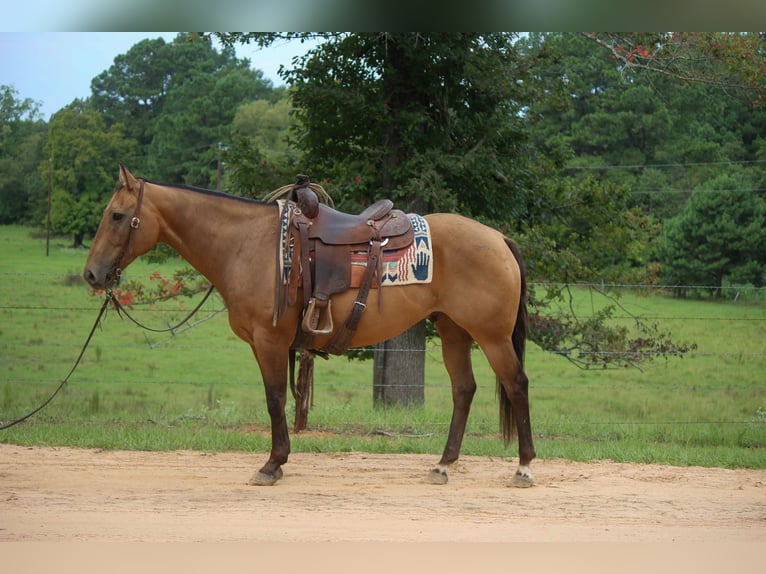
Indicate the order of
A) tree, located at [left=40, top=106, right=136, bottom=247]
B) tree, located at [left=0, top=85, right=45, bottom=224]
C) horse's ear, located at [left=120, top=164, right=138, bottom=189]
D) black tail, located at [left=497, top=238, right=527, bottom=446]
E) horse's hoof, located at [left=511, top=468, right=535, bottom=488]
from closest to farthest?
1. horse's ear, located at [left=120, top=164, right=138, bottom=189]
2. horse's hoof, located at [left=511, top=468, right=535, bottom=488]
3. black tail, located at [left=497, top=238, right=527, bottom=446]
4. tree, located at [left=0, top=85, right=45, bottom=224]
5. tree, located at [left=40, top=106, right=136, bottom=247]

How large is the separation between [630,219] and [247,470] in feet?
19.8

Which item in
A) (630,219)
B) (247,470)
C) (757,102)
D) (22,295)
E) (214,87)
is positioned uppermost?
(214,87)

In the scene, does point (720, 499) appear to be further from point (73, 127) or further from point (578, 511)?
point (73, 127)

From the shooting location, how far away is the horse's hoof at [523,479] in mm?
5422

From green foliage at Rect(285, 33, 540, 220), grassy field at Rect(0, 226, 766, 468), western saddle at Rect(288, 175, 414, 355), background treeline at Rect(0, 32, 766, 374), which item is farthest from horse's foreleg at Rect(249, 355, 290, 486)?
green foliage at Rect(285, 33, 540, 220)

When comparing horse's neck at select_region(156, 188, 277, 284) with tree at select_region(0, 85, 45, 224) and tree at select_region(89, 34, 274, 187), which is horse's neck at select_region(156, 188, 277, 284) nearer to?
tree at select_region(0, 85, 45, 224)

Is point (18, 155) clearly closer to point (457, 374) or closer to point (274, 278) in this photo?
point (274, 278)

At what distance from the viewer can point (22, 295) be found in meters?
16.7

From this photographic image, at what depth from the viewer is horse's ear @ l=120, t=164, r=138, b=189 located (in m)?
5.20

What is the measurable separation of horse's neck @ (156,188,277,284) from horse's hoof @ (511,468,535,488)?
2.32m

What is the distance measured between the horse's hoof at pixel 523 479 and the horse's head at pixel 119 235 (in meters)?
2.91

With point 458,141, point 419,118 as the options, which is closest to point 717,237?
point 458,141

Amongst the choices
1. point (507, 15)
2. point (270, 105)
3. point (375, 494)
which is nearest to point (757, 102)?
point (507, 15)

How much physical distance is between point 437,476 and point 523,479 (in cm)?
58
